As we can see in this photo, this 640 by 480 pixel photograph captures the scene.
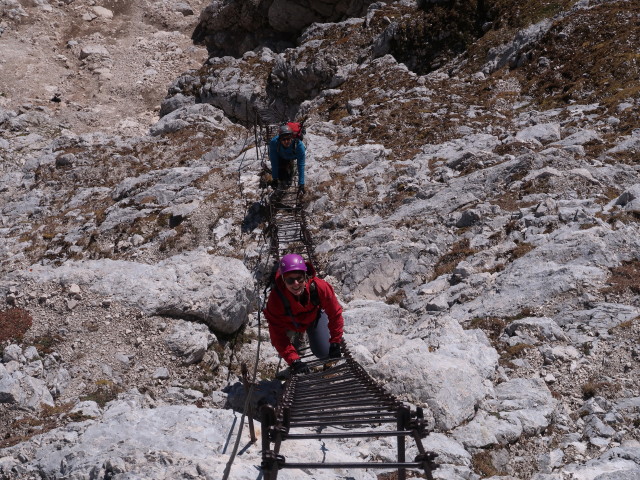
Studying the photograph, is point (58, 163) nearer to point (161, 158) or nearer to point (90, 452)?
point (161, 158)

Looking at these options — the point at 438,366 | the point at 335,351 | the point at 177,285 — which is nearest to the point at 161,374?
the point at 177,285

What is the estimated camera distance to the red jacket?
6754mm

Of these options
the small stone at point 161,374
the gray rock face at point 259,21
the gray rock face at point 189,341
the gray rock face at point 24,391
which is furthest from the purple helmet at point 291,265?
the gray rock face at point 259,21

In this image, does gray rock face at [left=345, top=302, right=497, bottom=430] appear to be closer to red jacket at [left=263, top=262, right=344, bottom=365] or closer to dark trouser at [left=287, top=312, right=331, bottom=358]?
dark trouser at [left=287, top=312, right=331, bottom=358]

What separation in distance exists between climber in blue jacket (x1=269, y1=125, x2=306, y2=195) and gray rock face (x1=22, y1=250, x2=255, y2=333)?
4336 millimetres

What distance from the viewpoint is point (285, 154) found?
13.5 m

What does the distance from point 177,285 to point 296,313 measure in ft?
11.7

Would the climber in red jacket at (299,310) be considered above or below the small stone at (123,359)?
above

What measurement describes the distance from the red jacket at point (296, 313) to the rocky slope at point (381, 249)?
1.09 metres

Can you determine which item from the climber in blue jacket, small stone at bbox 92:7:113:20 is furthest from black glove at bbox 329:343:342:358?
small stone at bbox 92:7:113:20

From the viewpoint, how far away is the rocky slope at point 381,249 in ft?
20.2

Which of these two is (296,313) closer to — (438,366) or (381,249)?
(438,366)

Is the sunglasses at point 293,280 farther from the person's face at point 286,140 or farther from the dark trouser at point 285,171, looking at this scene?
the dark trouser at point 285,171

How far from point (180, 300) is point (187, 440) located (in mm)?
4007
